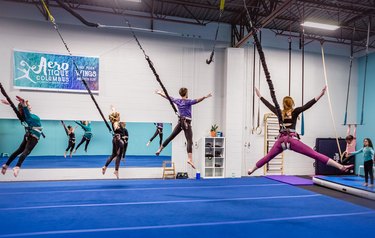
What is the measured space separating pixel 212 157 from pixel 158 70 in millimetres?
3330

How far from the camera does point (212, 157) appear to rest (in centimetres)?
905

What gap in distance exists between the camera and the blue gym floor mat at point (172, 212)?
4.06 metres

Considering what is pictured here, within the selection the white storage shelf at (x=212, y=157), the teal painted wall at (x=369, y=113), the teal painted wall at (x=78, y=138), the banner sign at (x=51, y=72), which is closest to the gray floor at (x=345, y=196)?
the white storage shelf at (x=212, y=157)

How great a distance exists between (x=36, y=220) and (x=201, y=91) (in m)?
6.32

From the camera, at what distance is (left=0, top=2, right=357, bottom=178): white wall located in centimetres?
809

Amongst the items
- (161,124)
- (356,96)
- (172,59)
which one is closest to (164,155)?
(161,124)

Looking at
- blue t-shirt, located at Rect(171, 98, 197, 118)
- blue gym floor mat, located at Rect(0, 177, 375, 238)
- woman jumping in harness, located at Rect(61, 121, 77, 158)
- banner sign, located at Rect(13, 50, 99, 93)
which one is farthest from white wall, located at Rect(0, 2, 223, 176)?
blue t-shirt, located at Rect(171, 98, 197, 118)

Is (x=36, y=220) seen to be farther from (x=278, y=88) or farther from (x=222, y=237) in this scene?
(x=278, y=88)

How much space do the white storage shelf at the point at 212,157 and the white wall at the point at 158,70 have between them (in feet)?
1.34

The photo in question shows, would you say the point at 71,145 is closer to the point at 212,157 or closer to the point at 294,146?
the point at 212,157

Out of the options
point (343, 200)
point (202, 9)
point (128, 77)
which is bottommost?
point (343, 200)

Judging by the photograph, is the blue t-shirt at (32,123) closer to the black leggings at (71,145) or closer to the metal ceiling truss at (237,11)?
the black leggings at (71,145)

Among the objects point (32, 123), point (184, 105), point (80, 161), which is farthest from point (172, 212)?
point (80, 161)

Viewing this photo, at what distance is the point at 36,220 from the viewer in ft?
14.4
